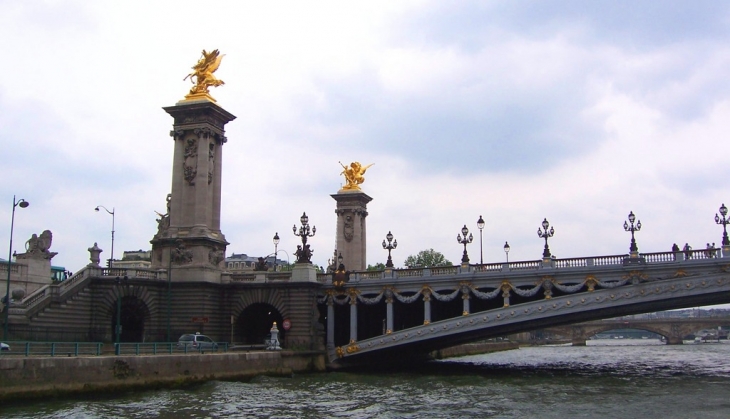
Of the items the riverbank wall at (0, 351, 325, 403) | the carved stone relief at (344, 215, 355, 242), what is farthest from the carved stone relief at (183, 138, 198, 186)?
the carved stone relief at (344, 215, 355, 242)

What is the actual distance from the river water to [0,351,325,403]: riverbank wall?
0.75 m

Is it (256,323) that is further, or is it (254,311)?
(256,323)

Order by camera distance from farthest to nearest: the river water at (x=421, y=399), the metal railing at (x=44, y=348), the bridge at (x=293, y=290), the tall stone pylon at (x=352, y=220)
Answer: the tall stone pylon at (x=352, y=220), the bridge at (x=293, y=290), the metal railing at (x=44, y=348), the river water at (x=421, y=399)

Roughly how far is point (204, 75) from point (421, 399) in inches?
1210

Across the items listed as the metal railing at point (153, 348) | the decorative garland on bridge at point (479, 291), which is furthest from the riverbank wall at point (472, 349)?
the metal railing at point (153, 348)

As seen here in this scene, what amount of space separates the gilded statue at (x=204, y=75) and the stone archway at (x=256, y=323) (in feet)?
50.0

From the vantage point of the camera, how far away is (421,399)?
35719 mm

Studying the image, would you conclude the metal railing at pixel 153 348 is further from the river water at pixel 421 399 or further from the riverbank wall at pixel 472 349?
the riverbank wall at pixel 472 349

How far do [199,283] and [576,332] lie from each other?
111 m

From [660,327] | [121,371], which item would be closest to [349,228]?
[121,371]

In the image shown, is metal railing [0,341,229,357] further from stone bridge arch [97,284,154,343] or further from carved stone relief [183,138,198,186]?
carved stone relief [183,138,198,186]

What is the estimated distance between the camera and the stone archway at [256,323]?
54.9 meters

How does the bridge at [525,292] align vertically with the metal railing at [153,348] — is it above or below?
above

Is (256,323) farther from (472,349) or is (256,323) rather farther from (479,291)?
(472,349)
